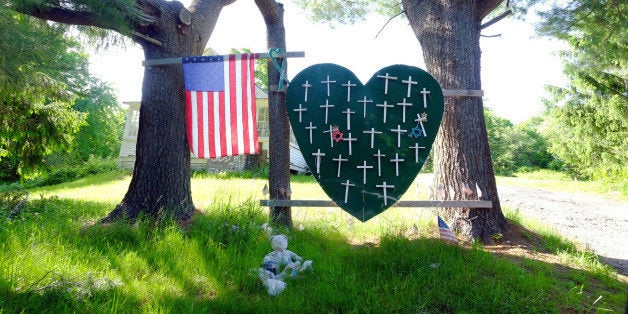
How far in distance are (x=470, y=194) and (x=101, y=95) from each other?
117 feet

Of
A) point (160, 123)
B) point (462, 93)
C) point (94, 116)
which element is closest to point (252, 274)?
point (160, 123)

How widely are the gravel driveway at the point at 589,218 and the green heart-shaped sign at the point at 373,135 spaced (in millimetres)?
2858

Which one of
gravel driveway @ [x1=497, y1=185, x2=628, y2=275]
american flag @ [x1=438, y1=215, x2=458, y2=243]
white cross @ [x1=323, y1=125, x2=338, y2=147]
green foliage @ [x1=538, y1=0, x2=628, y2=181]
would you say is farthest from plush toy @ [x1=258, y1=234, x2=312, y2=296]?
green foliage @ [x1=538, y1=0, x2=628, y2=181]

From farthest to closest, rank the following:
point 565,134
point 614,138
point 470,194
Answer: point 565,134, point 614,138, point 470,194

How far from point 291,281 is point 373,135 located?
1.46 m

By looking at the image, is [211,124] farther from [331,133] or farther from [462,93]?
[462,93]

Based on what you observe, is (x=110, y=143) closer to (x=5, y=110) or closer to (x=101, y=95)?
(x=101, y=95)

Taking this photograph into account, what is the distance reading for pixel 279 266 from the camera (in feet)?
11.8

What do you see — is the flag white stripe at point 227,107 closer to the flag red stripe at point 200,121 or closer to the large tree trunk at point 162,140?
the flag red stripe at point 200,121

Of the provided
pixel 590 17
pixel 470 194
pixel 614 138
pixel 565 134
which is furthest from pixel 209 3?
pixel 565 134

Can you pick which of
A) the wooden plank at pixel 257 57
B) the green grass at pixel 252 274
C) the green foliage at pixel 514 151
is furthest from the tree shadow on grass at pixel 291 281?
the green foliage at pixel 514 151

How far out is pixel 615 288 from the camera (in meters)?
3.64

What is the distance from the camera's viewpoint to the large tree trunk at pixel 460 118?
183 inches

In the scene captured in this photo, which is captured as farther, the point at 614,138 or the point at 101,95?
the point at 101,95
